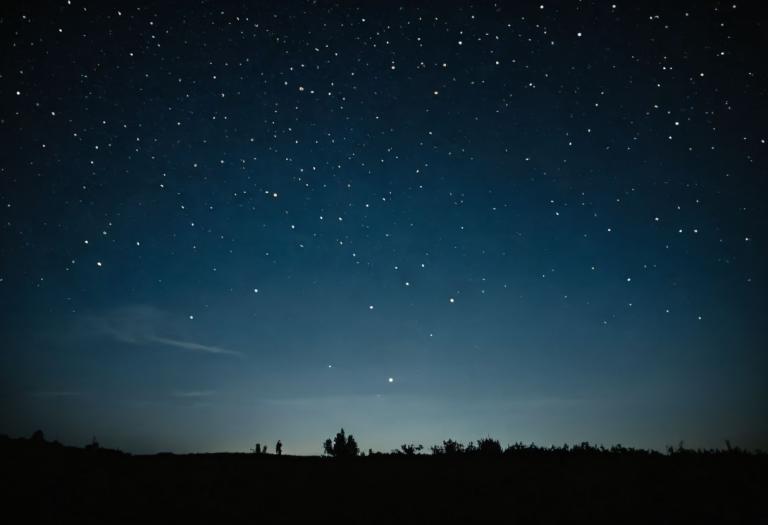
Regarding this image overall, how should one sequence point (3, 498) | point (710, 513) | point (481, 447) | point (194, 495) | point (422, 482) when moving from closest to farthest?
1. point (710, 513)
2. point (3, 498)
3. point (194, 495)
4. point (422, 482)
5. point (481, 447)

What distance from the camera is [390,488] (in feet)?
33.6

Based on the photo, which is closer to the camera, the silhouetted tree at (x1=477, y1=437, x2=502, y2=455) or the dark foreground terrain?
the dark foreground terrain

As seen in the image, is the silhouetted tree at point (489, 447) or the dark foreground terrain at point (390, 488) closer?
the dark foreground terrain at point (390, 488)

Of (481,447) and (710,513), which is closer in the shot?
(710,513)

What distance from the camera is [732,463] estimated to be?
11.2m

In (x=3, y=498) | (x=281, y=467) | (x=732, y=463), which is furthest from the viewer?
(x=281, y=467)

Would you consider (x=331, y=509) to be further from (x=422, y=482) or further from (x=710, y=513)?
(x=710, y=513)

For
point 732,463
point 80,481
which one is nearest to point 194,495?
point 80,481

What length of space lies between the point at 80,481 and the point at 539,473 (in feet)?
33.9

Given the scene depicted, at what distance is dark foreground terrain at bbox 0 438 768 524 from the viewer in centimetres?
862

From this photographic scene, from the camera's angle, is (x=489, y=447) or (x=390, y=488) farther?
(x=489, y=447)

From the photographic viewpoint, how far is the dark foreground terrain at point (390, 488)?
8617 millimetres

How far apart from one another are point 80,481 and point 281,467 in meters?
4.52

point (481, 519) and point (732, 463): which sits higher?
point (732, 463)
